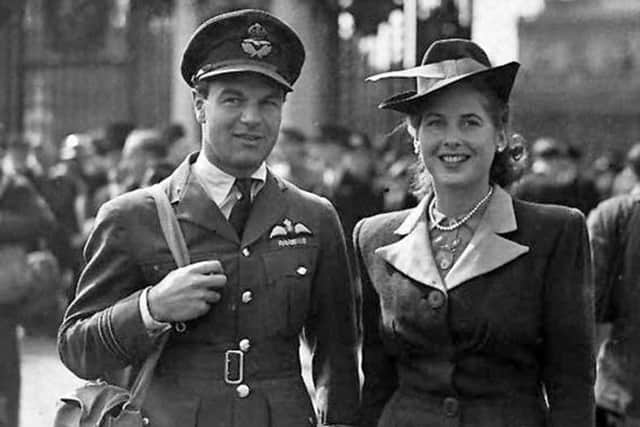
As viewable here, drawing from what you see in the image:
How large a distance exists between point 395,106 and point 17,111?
13301 millimetres

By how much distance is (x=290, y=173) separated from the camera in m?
11.2

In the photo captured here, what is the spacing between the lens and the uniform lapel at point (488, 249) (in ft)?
13.3

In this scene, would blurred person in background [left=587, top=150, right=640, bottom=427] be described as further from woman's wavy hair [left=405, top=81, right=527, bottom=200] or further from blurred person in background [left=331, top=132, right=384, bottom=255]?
blurred person in background [left=331, top=132, right=384, bottom=255]

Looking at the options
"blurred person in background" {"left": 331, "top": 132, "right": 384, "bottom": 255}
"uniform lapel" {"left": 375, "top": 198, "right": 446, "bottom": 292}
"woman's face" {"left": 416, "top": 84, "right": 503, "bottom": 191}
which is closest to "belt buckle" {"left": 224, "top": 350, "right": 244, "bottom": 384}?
"uniform lapel" {"left": 375, "top": 198, "right": 446, "bottom": 292}

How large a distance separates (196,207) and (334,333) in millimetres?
521

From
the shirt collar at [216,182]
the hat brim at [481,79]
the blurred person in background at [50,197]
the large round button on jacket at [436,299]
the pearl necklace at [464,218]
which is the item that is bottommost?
the blurred person in background at [50,197]

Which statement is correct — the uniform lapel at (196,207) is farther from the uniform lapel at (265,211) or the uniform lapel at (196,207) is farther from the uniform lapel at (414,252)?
the uniform lapel at (414,252)

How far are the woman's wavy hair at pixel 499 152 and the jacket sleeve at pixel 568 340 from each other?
13.1 inches

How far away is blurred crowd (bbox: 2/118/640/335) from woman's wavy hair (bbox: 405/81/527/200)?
14.6 ft

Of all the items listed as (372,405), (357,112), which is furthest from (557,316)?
(357,112)

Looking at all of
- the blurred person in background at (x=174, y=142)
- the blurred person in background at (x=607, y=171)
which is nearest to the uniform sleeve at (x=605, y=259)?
the blurred person in background at (x=174, y=142)

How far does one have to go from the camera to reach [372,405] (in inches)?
165

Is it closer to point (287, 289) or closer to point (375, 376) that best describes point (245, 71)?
point (287, 289)

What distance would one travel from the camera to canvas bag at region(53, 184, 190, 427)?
3920 mm
